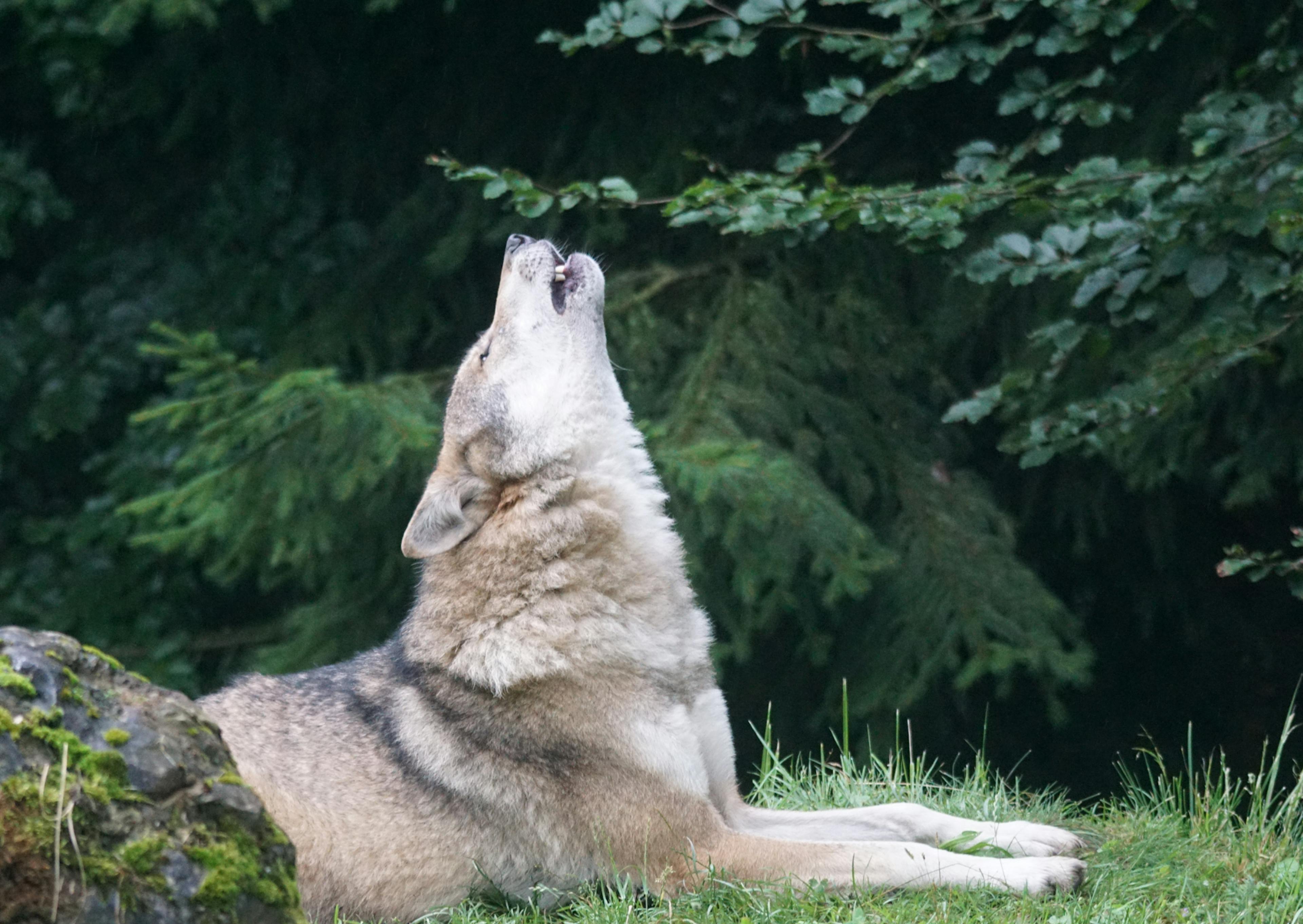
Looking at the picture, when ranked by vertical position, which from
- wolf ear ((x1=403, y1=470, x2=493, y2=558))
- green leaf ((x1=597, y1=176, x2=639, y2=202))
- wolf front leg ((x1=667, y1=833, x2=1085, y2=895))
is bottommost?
wolf front leg ((x1=667, y1=833, x2=1085, y2=895))

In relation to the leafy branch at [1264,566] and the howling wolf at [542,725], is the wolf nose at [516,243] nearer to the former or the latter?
the howling wolf at [542,725]

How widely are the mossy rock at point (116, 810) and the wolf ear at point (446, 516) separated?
1272 mm

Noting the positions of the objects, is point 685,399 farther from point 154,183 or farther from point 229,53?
point 154,183

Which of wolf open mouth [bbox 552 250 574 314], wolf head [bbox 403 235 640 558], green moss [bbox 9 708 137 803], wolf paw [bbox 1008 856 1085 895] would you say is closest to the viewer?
green moss [bbox 9 708 137 803]

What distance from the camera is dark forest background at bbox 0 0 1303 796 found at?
6145 millimetres

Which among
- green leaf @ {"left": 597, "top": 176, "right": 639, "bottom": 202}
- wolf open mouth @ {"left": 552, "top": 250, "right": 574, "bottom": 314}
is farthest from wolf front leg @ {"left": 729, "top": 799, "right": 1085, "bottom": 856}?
green leaf @ {"left": 597, "top": 176, "right": 639, "bottom": 202}

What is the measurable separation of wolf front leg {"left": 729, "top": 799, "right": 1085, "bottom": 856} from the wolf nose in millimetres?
1959

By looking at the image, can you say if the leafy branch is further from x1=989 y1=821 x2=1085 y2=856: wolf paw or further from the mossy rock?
the mossy rock

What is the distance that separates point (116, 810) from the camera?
7.68ft

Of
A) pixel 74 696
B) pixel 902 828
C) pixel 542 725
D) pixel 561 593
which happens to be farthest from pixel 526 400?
pixel 74 696

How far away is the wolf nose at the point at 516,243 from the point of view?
14.9 ft

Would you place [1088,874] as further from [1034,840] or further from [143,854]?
[143,854]

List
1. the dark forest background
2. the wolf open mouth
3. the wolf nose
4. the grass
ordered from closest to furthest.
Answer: the grass, the wolf open mouth, the wolf nose, the dark forest background

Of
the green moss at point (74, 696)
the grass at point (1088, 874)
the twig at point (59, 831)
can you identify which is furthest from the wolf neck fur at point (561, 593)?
the twig at point (59, 831)
